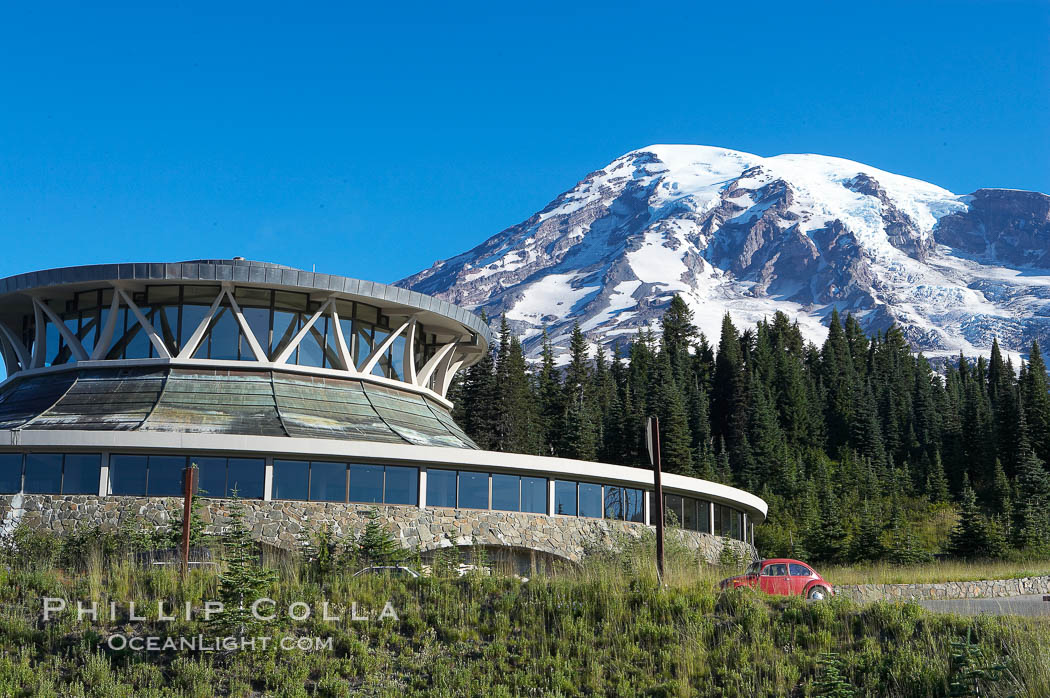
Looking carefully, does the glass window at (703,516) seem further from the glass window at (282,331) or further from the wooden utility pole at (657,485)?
the wooden utility pole at (657,485)

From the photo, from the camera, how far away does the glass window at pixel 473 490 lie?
1240 inches

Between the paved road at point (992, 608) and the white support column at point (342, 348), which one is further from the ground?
the white support column at point (342, 348)

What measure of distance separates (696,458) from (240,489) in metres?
51.6

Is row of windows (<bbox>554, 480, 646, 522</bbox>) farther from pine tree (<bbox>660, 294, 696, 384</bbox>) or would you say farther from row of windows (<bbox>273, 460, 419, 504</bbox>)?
pine tree (<bbox>660, 294, 696, 384</bbox>)

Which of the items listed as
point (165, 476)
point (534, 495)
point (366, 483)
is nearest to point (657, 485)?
point (366, 483)

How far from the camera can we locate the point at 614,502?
3447cm

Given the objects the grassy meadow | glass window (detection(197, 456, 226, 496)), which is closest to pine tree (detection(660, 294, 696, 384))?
glass window (detection(197, 456, 226, 496))

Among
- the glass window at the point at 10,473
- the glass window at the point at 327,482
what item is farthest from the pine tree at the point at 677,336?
the glass window at the point at 10,473

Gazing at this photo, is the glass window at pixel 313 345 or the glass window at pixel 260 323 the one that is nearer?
the glass window at pixel 260 323

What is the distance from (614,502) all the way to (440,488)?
20.3 feet

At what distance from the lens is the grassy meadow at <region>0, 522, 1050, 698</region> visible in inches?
627

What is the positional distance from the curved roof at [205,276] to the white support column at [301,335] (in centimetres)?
69

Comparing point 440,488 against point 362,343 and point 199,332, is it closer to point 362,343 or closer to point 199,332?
point 362,343

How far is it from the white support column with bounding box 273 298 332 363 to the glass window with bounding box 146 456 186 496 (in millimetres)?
5846
